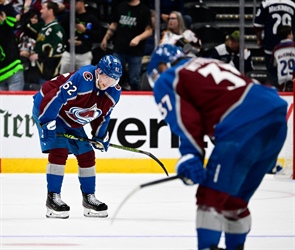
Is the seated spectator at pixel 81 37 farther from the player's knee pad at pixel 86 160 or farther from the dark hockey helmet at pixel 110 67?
the dark hockey helmet at pixel 110 67

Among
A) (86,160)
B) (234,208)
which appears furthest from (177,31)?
(234,208)

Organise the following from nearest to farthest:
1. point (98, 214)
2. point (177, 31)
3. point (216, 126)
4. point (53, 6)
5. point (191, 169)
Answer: point (191, 169) < point (216, 126) < point (98, 214) < point (177, 31) < point (53, 6)

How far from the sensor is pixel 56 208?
7.04 m

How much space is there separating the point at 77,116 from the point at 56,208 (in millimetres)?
672

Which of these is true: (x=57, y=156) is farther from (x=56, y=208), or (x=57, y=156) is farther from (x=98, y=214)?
(x=98, y=214)

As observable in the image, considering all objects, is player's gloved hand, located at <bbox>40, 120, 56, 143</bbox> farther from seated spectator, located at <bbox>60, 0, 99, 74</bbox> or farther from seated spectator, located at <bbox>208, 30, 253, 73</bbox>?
seated spectator, located at <bbox>208, 30, 253, 73</bbox>

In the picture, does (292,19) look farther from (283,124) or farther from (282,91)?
(283,124)

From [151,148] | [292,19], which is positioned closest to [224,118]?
[151,148]

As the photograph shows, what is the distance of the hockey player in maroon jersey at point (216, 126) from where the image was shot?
165 inches

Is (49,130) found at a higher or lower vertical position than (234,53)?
higher

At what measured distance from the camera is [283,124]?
4.36 metres

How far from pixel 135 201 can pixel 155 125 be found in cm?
263

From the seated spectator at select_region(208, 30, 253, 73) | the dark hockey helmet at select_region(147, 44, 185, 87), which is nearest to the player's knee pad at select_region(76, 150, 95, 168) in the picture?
the dark hockey helmet at select_region(147, 44, 185, 87)

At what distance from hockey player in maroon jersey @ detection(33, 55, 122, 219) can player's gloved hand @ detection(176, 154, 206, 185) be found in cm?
273
